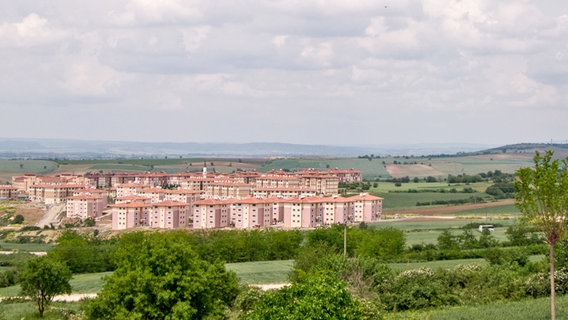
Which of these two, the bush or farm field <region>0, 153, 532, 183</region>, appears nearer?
the bush

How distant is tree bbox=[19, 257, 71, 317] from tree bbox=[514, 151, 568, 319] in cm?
1801

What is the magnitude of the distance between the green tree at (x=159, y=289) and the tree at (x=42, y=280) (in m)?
8.37

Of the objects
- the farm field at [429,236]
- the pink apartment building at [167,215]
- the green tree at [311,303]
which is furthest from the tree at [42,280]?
the pink apartment building at [167,215]

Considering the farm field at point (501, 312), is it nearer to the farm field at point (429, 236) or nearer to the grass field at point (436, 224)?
the farm field at point (429, 236)

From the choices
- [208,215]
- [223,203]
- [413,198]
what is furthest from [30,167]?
[208,215]

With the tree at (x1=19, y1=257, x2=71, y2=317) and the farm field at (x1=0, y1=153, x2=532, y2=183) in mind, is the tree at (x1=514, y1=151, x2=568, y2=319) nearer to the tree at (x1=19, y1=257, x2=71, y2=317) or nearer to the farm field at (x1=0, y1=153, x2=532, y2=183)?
the tree at (x1=19, y1=257, x2=71, y2=317)

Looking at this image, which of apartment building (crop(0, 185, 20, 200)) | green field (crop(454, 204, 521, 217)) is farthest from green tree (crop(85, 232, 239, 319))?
apartment building (crop(0, 185, 20, 200))

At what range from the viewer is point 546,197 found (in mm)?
18531

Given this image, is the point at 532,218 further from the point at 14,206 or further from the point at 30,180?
the point at 30,180

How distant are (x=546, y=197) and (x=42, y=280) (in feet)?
61.9

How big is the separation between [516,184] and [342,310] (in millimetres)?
4944

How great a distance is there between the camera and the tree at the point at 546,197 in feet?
60.5

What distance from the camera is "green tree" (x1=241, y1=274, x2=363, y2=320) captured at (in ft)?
62.1

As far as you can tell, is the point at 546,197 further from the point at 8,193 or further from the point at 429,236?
the point at 8,193
